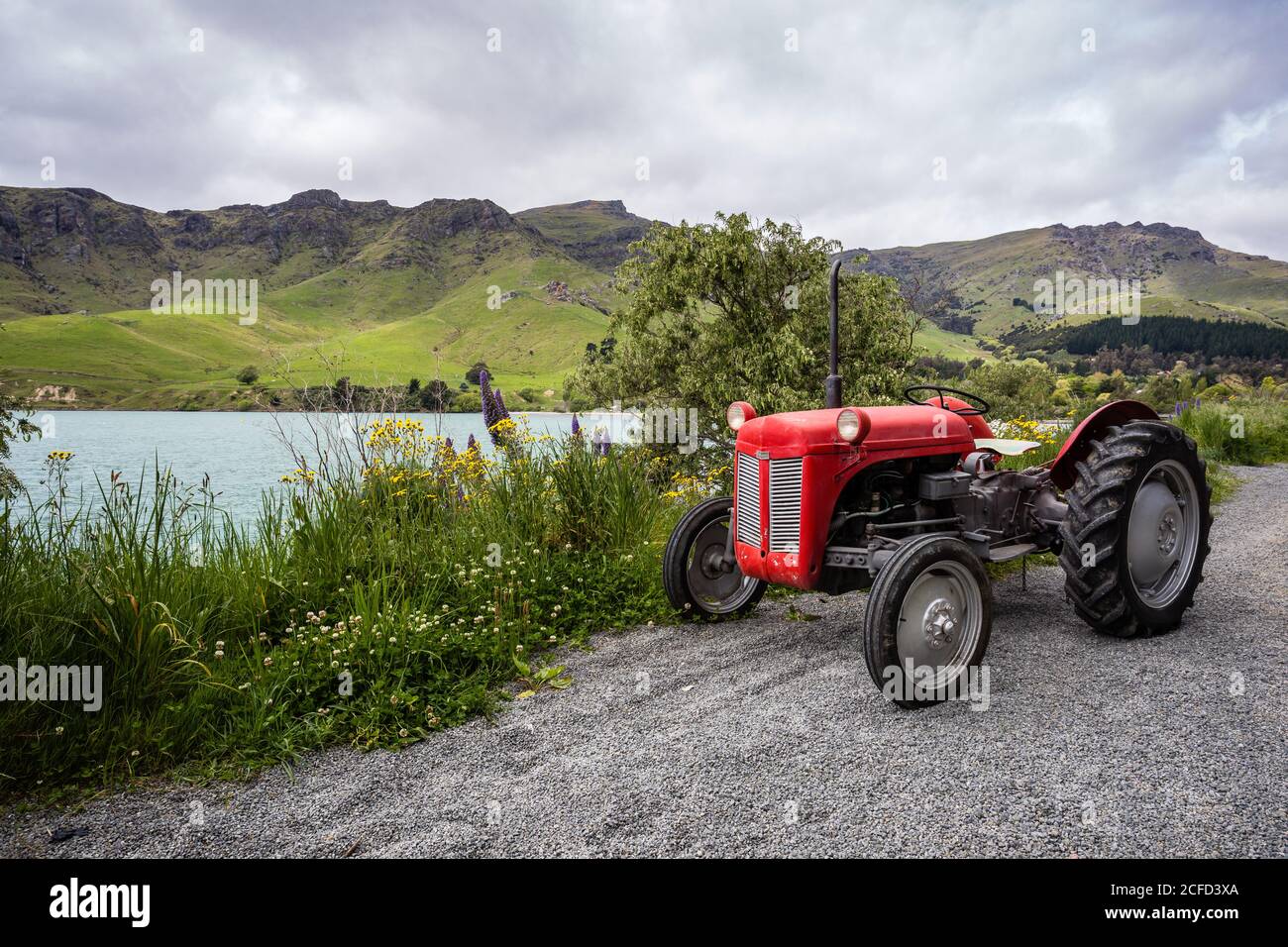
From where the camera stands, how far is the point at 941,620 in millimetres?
3617

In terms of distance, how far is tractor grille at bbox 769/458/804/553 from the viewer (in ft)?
12.8

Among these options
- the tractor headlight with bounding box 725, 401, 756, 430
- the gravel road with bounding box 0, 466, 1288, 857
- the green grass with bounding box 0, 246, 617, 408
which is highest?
the green grass with bounding box 0, 246, 617, 408

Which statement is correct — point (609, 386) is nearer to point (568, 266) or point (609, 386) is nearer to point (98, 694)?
point (98, 694)

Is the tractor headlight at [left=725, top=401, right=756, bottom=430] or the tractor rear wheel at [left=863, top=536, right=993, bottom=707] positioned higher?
the tractor headlight at [left=725, top=401, right=756, bottom=430]

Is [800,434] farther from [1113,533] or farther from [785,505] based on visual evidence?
[1113,533]

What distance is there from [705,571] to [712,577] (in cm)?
8

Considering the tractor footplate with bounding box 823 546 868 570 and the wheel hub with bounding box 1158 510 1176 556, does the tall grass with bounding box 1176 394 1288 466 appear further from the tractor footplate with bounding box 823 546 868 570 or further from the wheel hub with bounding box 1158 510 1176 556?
the tractor footplate with bounding box 823 546 868 570

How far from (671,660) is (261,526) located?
9.45 feet

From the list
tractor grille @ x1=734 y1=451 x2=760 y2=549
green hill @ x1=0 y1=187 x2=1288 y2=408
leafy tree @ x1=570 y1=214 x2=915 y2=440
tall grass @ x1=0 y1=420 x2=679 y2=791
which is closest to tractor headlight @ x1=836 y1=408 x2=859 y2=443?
tractor grille @ x1=734 y1=451 x2=760 y2=549

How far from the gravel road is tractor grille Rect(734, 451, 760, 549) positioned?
786mm

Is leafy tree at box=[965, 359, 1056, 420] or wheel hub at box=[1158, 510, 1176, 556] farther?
leafy tree at box=[965, 359, 1056, 420]

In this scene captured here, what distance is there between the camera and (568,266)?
145m

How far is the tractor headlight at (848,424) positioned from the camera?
367cm
